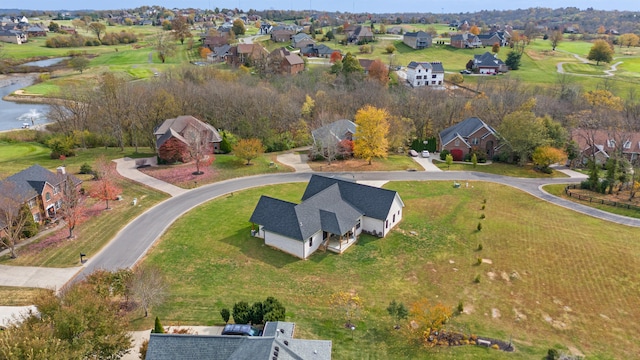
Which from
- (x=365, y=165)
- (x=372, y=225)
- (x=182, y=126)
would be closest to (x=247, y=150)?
(x=182, y=126)

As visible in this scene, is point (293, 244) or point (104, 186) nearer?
point (293, 244)

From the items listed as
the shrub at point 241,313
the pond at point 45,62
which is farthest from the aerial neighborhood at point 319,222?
the pond at point 45,62

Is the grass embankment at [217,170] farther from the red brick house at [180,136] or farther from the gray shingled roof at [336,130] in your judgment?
the gray shingled roof at [336,130]

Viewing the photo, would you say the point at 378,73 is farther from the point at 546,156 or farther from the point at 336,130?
the point at 546,156

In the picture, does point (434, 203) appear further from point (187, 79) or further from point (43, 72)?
point (43, 72)

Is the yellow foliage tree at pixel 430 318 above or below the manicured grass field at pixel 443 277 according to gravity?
above

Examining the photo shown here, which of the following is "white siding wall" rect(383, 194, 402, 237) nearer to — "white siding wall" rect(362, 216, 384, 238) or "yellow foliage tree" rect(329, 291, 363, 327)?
"white siding wall" rect(362, 216, 384, 238)

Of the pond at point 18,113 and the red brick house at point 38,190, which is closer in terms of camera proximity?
the red brick house at point 38,190
